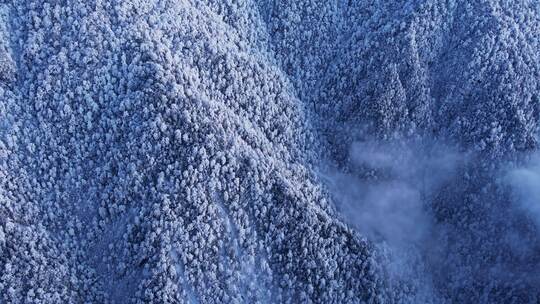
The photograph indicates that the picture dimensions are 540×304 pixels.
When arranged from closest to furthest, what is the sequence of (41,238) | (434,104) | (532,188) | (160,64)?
(41,238)
(160,64)
(532,188)
(434,104)

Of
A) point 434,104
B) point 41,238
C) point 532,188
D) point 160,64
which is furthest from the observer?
point 434,104

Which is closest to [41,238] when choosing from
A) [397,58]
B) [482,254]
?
[397,58]

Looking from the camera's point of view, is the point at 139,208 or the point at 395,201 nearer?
the point at 139,208

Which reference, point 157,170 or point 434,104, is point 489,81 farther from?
point 157,170

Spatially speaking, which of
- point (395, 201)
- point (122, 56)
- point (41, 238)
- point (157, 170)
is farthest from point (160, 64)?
point (395, 201)

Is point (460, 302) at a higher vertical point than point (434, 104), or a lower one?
lower

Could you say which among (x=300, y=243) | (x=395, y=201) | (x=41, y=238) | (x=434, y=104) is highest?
(x=434, y=104)
